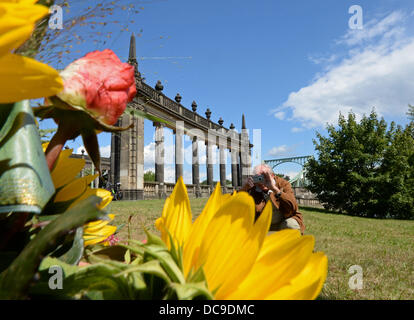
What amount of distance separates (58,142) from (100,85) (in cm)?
8

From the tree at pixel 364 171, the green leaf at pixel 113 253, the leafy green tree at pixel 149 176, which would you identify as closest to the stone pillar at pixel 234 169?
the tree at pixel 364 171

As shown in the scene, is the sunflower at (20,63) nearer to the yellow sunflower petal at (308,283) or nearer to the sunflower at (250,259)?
the sunflower at (250,259)

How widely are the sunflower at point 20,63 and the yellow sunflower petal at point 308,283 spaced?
0.92 feet

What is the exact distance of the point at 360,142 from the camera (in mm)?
19219

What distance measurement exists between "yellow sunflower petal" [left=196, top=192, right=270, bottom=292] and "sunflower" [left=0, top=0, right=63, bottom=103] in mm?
200

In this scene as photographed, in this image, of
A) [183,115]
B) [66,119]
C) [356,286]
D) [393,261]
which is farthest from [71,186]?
[183,115]

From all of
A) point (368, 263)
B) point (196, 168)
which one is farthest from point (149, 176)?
point (368, 263)

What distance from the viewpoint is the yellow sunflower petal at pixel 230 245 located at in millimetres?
302

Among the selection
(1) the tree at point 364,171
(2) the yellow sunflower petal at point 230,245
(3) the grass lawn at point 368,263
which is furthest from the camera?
(1) the tree at point 364,171

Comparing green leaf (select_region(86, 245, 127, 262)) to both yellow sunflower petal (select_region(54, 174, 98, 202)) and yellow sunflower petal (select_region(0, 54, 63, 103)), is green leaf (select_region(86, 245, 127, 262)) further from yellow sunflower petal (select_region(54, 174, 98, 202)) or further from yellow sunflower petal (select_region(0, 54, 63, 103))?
yellow sunflower petal (select_region(0, 54, 63, 103))

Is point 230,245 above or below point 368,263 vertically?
above

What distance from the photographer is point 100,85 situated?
1.08 feet

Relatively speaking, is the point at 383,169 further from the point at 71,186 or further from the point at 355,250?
the point at 71,186

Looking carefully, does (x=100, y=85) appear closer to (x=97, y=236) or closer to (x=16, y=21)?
(x=16, y=21)
